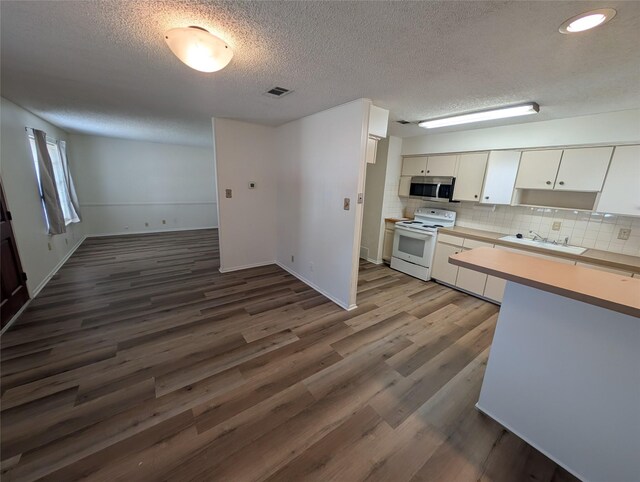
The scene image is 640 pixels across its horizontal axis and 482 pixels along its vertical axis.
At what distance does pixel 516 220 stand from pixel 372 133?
2590mm

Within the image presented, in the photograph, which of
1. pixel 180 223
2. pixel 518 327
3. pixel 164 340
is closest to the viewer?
pixel 518 327

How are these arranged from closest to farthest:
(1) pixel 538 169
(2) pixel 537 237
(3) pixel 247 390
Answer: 1. (3) pixel 247 390
2. (1) pixel 538 169
3. (2) pixel 537 237

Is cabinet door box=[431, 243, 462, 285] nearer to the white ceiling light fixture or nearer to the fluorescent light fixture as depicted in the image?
the fluorescent light fixture

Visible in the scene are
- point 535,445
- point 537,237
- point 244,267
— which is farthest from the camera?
point 244,267

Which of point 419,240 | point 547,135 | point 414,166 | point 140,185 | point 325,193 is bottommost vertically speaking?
point 419,240

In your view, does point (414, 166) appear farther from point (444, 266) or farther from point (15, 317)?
point (15, 317)

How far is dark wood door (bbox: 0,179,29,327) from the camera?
2518mm

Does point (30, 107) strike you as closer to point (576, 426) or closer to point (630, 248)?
point (576, 426)

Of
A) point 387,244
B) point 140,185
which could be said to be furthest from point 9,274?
point 387,244

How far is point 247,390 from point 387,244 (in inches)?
141

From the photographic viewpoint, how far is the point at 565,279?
1.33m

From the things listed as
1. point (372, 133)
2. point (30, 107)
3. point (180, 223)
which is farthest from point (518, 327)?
point (180, 223)

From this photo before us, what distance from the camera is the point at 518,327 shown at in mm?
1571

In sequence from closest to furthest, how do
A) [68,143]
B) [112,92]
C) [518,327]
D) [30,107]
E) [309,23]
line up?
1. [309,23]
2. [518,327]
3. [112,92]
4. [30,107]
5. [68,143]
